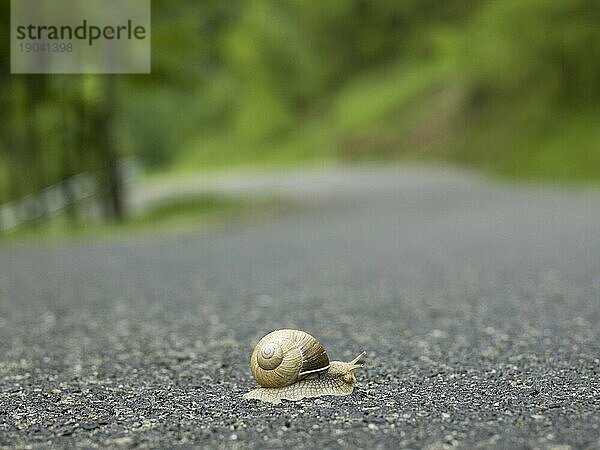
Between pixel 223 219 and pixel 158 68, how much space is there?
4.52m

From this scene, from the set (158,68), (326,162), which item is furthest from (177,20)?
(326,162)

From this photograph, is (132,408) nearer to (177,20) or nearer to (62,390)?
(62,390)

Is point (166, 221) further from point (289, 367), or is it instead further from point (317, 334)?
point (289, 367)

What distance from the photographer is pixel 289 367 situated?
3.94 meters

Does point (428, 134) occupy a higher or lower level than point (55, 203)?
higher

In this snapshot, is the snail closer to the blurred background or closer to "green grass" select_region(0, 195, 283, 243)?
"green grass" select_region(0, 195, 283, 243)

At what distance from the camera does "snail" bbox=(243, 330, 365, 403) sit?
393 cm

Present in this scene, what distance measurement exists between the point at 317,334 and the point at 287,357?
6.24 feet

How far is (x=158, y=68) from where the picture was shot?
1850 cm

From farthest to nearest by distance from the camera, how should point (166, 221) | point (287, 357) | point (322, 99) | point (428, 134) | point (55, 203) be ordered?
point (322, 99) < point (428, 134) < point (55, 203) < point (166, 221) < point (287, 357)

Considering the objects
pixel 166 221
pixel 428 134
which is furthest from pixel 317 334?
pixel 428 134

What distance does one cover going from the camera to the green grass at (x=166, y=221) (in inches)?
594

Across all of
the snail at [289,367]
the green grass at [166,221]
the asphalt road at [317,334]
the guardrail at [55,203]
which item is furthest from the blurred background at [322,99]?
the snail at [289,367]

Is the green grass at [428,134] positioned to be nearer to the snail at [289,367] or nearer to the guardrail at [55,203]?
the guardrail at [55,203]
